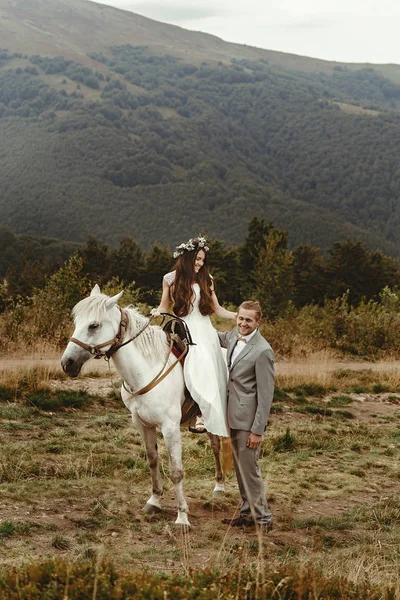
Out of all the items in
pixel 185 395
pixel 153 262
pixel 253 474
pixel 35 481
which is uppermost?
pixel 185 395

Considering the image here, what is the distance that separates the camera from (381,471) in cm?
887

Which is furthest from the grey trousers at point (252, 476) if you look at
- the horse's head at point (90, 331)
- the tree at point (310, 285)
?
the tree at point (310, 285)

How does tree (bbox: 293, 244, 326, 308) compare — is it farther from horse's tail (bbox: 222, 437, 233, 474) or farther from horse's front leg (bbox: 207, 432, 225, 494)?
horse's tail (bbox: 222, 437, 233, 474)

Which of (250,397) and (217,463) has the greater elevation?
(250,397)

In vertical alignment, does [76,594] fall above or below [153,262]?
above

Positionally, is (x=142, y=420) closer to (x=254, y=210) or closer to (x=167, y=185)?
(x=254, y=210)

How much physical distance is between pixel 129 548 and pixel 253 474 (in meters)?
1.35

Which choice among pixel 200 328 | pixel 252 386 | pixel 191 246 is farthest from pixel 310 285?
pixel 252 386

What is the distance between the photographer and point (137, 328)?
6.60m

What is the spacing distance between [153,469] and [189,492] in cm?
78

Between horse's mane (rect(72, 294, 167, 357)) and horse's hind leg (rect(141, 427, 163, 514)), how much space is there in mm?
750

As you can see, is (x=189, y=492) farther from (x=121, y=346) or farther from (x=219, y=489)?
(x=121, y=346)

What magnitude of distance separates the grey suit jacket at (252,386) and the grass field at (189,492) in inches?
38.7

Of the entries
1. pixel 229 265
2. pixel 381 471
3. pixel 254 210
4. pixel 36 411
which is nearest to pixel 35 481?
pixel 36 411
